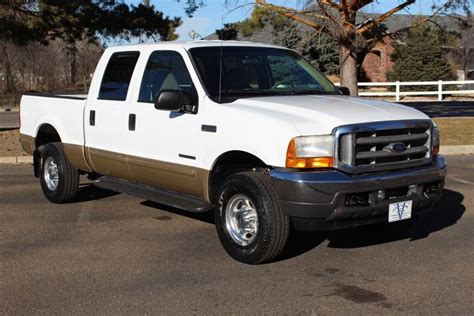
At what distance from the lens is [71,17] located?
1540 cm

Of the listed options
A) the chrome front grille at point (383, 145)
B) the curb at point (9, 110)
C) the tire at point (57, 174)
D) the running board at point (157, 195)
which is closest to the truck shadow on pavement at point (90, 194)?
the tire at point (57, 174)

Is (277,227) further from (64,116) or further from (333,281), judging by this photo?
(64,116)

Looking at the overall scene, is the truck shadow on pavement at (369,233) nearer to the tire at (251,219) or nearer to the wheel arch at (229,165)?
the tire at (251,219)

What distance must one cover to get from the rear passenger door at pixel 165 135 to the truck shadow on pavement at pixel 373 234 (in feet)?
3.77

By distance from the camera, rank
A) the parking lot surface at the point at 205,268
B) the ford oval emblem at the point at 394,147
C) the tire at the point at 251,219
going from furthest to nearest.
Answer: the ford oval emblem at the point at 394,147, the tire at the point at 251,219, the parking lot surface at the point at 205,268

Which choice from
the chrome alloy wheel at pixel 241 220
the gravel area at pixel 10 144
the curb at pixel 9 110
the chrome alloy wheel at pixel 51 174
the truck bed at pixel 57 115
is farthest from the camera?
the curb at pixel 9 110

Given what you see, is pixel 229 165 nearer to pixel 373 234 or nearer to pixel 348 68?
pixel 373 234

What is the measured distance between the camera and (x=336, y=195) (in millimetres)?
4879

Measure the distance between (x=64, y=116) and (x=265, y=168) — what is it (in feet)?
10.9

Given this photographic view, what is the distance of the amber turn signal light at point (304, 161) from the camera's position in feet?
16.2

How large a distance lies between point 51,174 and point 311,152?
442 cm

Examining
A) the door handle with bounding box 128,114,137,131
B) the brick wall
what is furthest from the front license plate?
the brick wall

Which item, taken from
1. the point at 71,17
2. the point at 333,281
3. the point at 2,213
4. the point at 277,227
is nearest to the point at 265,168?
the point at 277,227

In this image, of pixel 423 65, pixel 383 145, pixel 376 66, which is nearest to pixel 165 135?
pixel 383 145
